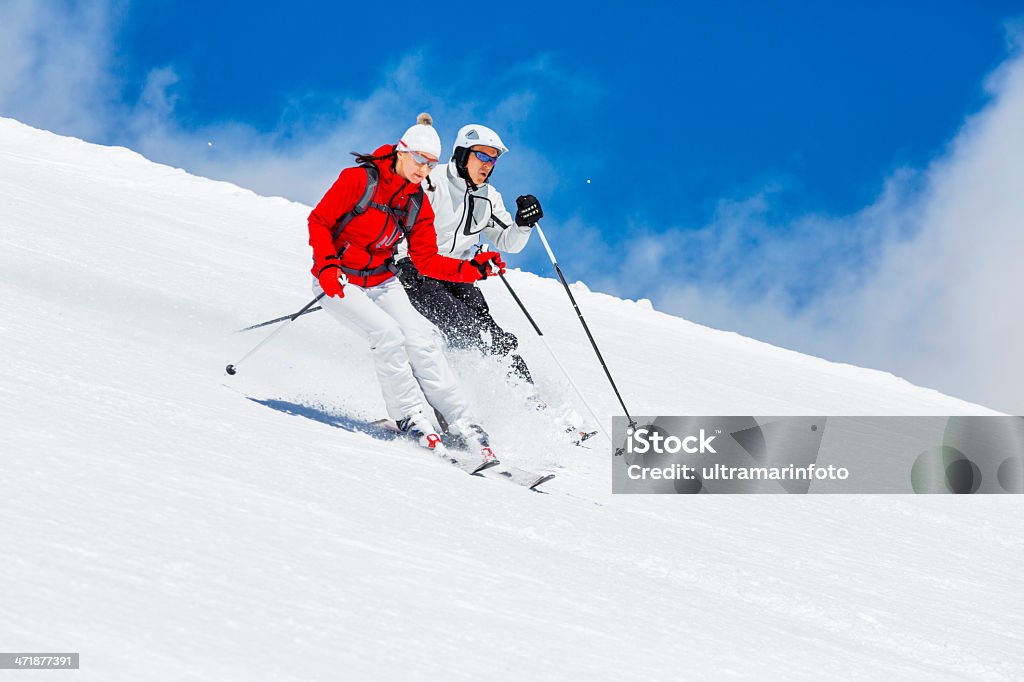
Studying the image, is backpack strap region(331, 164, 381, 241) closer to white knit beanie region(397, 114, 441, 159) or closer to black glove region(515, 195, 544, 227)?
white knit beanie region(397, 114, 441, 159)

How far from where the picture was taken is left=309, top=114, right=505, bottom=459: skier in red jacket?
18.6ft

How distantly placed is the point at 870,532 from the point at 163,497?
484cm

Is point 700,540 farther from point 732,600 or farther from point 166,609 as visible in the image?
point 166,609

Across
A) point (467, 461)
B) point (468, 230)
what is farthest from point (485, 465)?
point (468, 230)

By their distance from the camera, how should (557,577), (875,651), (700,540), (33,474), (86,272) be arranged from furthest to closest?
(86,272)
(700,540)
(875,651)
(557,577)
(33,474)

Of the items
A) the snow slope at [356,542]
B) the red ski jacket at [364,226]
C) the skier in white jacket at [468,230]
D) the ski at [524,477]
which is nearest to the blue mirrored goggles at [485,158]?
the skier in white jacket at [468,230]

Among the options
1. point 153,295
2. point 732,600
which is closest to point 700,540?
point 732,600

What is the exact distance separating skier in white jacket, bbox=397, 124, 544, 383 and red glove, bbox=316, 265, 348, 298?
4.09ft

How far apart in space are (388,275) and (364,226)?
373 millimetres

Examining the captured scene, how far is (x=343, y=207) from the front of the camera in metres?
5.71

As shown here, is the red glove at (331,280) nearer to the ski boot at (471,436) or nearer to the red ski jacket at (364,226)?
the red ski jacket at (364,226)

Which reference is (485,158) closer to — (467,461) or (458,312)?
(458,312)

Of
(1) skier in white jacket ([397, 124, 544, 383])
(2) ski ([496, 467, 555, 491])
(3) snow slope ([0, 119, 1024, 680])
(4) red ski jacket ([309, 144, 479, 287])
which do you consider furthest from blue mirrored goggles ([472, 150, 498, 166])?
(2) ski ([496, 467, 555, 491])

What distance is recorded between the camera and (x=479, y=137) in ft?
22.1
